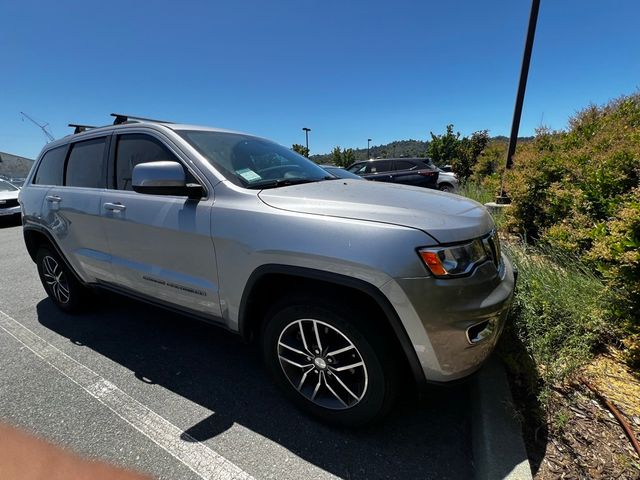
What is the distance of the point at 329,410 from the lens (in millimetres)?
2080

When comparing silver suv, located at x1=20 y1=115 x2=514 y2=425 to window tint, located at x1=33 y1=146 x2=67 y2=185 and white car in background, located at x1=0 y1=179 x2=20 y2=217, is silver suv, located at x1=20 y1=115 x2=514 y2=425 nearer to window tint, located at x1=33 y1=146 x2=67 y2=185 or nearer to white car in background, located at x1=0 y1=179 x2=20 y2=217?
window tint, located at x1=33 y1=146 x2=67 y2=185

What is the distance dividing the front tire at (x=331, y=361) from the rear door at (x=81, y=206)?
1.78m

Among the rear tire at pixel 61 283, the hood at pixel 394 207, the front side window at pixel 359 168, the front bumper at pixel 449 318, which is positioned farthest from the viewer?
the front side window at pixel 359 168

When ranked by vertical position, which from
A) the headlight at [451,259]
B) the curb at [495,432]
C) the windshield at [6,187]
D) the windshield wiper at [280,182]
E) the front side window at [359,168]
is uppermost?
the windshield wiper at [280,182]

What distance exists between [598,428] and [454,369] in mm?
869

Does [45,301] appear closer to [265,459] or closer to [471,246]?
[265,459]

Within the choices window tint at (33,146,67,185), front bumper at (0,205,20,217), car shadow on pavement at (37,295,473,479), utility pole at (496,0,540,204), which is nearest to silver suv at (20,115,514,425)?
car shadow on pavement at (37,295,473,479)

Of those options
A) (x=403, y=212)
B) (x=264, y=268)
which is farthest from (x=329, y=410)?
(x=403, y=212)

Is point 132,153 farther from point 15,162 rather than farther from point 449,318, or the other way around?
point 15,162

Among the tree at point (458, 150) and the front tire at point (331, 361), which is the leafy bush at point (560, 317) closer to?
the front tire at point (331, 361)

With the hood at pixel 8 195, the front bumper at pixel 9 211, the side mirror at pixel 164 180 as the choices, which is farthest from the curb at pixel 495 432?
the hood at pixel 8 195

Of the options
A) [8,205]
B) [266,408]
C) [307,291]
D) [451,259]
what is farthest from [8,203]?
[451,259]

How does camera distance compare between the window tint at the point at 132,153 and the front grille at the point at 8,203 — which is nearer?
the window tint at the point at 132,153

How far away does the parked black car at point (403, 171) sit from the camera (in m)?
13.1
